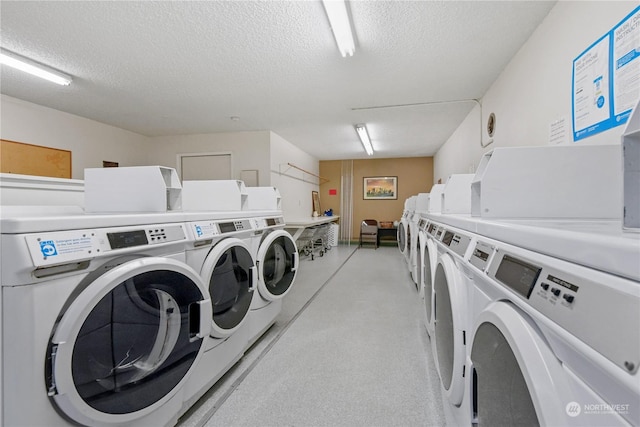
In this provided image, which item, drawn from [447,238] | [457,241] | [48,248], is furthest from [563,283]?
[48,248]

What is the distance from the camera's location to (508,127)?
9.06ft

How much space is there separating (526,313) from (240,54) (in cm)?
293

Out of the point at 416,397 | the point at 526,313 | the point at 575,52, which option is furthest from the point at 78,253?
the point at 575,52

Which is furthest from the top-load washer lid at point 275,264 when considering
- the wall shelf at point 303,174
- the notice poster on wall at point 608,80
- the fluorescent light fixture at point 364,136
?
the wall shelf at point 303,174

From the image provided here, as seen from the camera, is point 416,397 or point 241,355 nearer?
point 416,397

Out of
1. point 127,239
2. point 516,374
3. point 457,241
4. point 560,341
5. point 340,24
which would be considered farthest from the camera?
point 340,24

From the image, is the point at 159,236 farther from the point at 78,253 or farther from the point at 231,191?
the point at 231,191

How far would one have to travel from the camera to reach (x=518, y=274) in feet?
1.94

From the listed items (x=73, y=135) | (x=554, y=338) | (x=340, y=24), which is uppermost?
(x=340, y=24)

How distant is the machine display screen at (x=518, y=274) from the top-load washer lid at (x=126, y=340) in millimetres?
1141

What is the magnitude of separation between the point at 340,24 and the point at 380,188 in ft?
21.3

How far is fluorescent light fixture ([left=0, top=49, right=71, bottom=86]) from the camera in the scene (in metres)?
2.56

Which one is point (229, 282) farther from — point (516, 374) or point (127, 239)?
point (516, 374)

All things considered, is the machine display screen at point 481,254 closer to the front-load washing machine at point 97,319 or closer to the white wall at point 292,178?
the front-load washing machine at point 97,319
